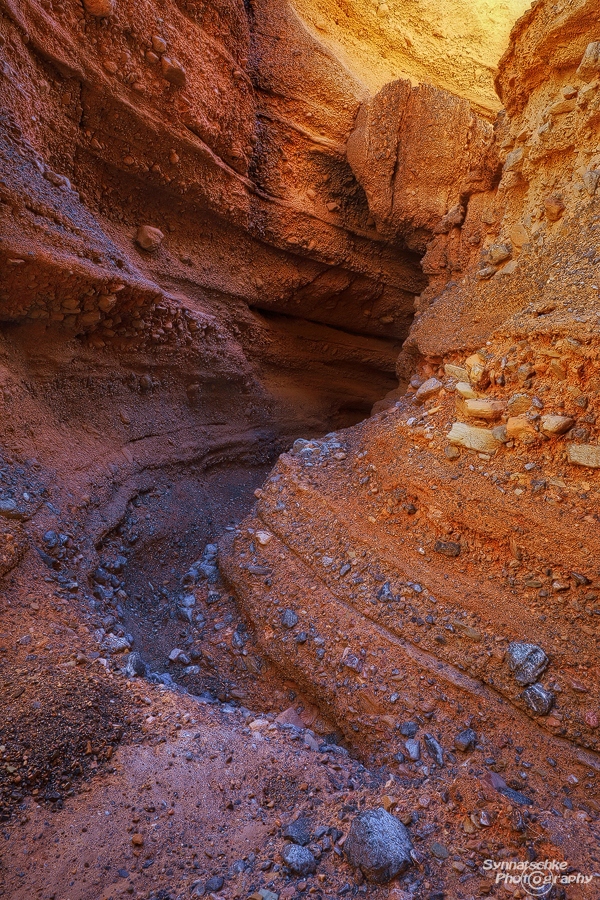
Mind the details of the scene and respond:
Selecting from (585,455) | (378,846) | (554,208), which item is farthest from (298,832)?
(554,208)

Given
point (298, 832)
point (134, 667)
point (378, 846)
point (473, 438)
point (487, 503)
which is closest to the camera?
point (378, 846)

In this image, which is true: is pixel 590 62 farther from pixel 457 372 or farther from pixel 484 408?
pixel 484 408

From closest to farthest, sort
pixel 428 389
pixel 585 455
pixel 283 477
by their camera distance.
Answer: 1. pixel 585 455
2. pixel 428 389
3. pixel 283 477

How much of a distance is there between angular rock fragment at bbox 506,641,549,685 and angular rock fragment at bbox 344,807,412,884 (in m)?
0.79

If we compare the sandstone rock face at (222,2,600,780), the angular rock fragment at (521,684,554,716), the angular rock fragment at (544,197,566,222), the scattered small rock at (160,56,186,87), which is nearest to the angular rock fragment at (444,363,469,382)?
the sandstone rock face at (222,2,600,780)

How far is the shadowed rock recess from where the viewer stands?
5.23ft

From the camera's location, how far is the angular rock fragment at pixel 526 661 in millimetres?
1960

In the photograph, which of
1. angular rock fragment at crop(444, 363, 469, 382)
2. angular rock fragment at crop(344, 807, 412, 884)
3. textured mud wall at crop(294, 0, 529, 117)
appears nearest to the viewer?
angular rock fragment at crop(344, 807, 412, 884)

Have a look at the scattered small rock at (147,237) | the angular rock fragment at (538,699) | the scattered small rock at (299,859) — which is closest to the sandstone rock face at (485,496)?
the angular rock fragment at (538,699)

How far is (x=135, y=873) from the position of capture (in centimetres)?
142

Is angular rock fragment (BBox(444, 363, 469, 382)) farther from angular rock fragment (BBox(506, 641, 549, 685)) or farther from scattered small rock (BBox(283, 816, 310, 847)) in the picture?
scattered small rock (BBox(283, 816, 310, 847))

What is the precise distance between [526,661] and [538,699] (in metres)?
0.14

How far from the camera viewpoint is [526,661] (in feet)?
6.51

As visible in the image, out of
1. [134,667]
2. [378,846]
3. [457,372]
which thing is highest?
[457,372]
